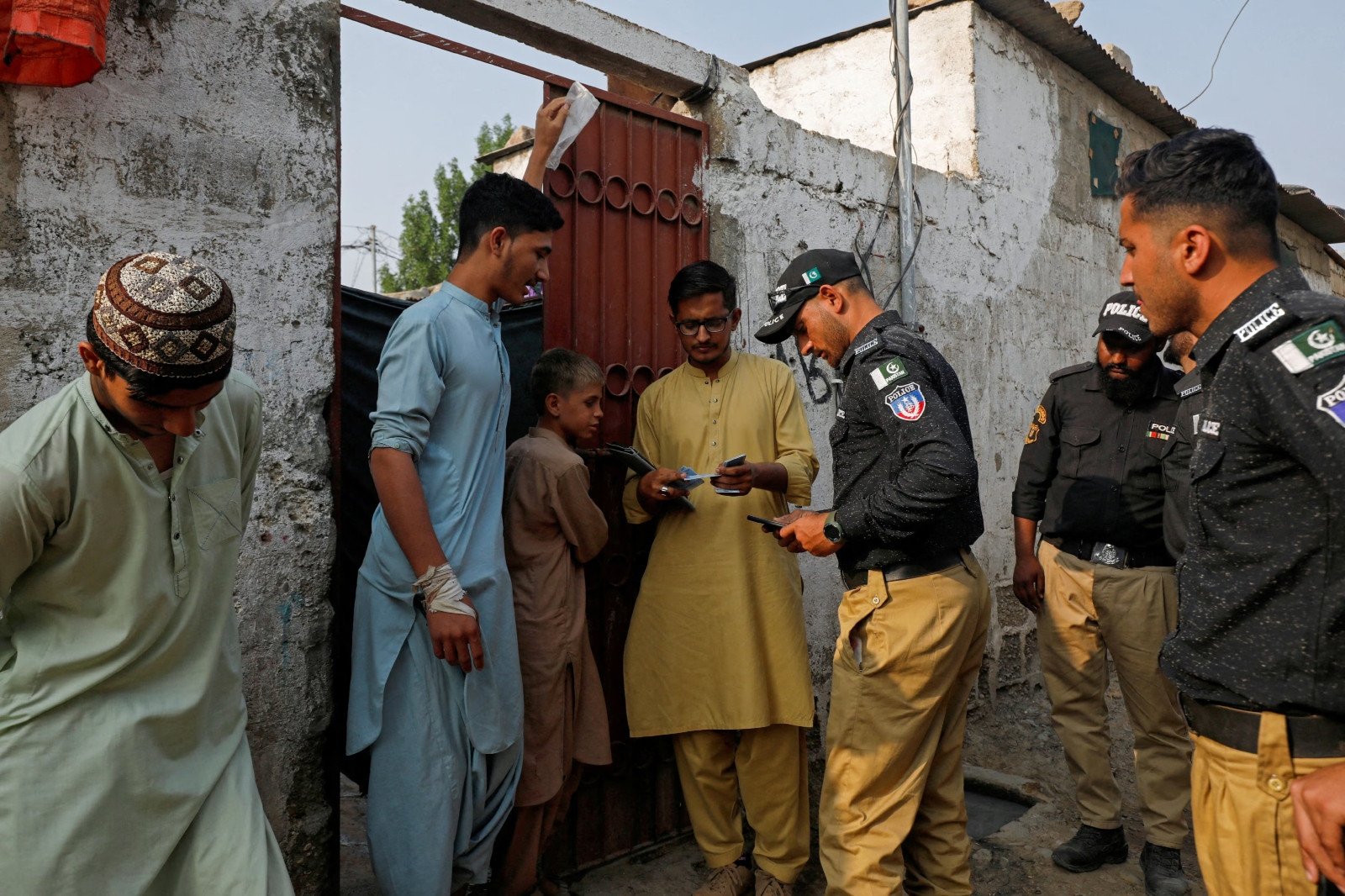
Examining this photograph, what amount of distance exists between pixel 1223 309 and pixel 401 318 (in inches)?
72.0

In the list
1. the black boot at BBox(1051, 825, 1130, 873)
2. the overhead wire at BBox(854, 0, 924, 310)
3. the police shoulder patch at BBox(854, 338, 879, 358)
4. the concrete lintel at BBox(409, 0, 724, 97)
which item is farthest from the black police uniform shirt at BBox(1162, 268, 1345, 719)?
the overhead wire at BBox(854, 0, 924, 310)

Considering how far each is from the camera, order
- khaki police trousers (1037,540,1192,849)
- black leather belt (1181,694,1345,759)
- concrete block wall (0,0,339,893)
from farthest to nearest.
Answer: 1. khaki police trousers (1037,540,1192,849)
2. concrete block wall (0,0,339,893)
3. black leather belt (1181,694,1345,759)

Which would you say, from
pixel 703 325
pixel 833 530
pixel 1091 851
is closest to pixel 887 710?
pixel 833 530

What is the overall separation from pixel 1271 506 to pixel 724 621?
1.85 m

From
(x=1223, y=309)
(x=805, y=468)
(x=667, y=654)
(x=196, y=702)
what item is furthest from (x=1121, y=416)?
(x=196, y=702)

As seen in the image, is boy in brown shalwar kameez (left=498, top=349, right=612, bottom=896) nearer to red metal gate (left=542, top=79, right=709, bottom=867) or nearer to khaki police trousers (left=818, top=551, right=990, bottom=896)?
red metal gate (left=542, top=79, right=709, bottom=867)

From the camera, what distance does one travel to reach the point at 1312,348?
54.7 inches

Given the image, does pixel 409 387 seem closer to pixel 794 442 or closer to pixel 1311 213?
pixel 794 442

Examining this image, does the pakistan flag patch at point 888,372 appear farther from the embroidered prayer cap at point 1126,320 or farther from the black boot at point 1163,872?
the black boot at point 1163,872

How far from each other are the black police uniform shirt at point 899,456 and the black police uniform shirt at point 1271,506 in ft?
2.72

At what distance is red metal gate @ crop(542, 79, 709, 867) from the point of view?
3.37 meters

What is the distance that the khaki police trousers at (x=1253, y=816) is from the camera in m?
1.49

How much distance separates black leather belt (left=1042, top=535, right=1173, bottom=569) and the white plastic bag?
2.35m

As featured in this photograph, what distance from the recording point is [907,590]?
261 cm
